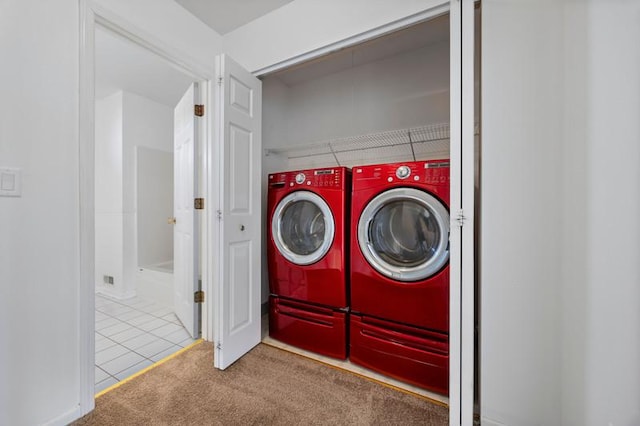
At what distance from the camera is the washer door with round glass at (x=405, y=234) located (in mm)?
1401

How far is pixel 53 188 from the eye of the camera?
1.16 metres

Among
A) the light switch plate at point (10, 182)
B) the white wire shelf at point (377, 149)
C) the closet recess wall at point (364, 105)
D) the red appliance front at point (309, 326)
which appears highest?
the closet recess wall at point (364, 105)

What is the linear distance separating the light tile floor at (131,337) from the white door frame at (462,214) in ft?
5.97

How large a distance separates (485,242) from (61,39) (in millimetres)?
2093

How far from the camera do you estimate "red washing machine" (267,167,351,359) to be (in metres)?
1.71

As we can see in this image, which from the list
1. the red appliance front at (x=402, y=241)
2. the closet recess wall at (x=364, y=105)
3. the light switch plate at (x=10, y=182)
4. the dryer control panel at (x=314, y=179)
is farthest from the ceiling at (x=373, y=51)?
the light switch plate at (x=10, y=182)

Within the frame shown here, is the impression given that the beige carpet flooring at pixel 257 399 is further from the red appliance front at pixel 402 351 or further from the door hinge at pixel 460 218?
the door hinge at pixel 460 218

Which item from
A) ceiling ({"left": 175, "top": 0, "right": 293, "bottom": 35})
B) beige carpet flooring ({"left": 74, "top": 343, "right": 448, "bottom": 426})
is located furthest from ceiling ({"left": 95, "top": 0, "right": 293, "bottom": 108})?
beige carpet flooring ({"left": 74, "top": 343, "right": 448, "bottom": 426})

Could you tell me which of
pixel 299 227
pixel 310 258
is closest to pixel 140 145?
pixel 299 227

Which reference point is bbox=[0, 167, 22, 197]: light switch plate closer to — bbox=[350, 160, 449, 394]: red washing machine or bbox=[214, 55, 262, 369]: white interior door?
bbox=[214, 55, 262, 369]: white interior door

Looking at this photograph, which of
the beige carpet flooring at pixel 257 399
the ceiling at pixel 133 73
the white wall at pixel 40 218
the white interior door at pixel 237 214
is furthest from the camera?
the ceiling at pixel 133 73

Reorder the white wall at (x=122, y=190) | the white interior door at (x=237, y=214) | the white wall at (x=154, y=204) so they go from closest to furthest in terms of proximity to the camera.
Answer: the white interior door at (x=237, y=214) < the white wall at (x=122, y=190) < the white wall at (x=154, y=204)

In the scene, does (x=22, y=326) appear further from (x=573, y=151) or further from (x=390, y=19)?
(x=390, y=19)

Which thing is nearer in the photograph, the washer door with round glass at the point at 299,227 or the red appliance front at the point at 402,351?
the red appliance front at the point at 402,351
